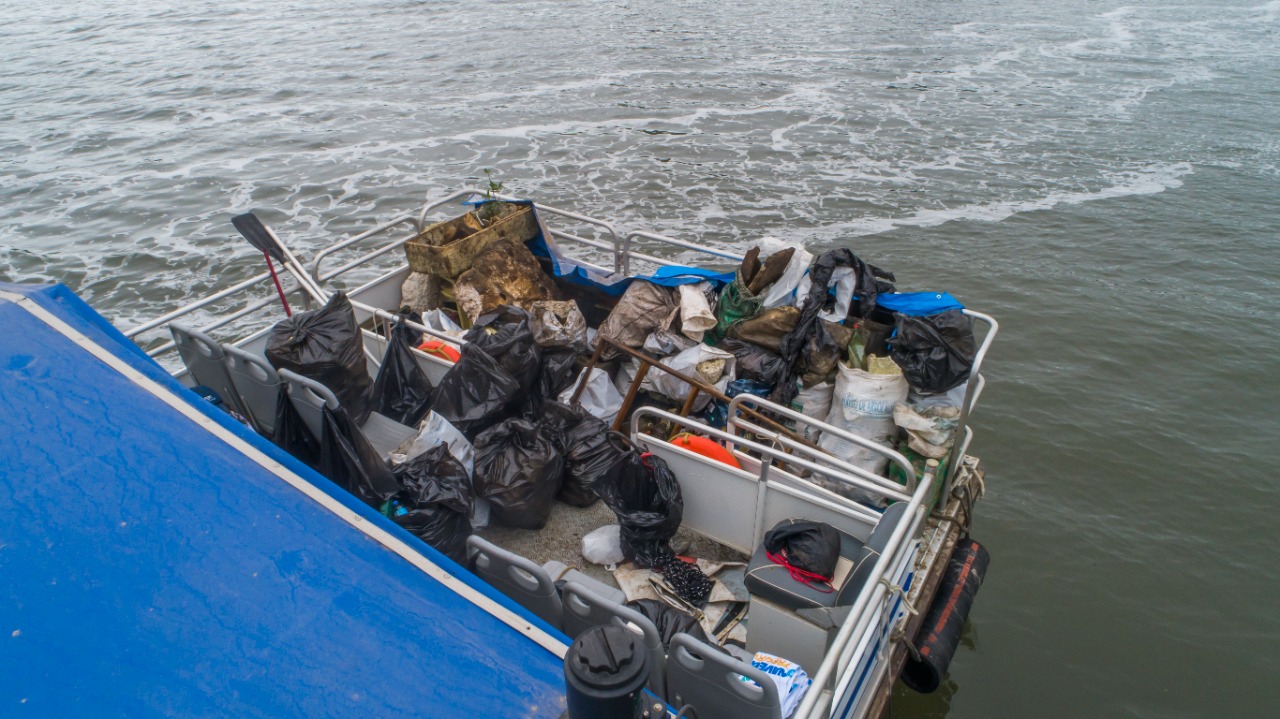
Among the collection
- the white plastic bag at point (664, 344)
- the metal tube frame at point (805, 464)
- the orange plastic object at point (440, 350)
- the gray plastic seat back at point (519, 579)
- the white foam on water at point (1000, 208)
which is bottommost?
the white foam on water at point (1000, 208)

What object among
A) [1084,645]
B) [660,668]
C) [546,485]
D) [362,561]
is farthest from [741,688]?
[1084,645]

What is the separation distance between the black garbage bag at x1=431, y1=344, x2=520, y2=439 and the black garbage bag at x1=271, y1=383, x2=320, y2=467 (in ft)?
2.59

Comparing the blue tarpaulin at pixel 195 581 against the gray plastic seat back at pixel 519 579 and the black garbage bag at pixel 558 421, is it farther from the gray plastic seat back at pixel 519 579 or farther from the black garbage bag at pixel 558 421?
the black garbage bag at pixel 558 421

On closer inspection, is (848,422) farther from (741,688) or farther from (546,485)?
(741,688)

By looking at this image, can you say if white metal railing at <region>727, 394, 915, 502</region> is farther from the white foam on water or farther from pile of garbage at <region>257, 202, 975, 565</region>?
the white foam on water

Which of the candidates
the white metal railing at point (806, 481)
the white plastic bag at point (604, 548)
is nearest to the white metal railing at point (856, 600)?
the white metal railing at point (806, 481)

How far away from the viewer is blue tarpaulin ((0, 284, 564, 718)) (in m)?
1.79

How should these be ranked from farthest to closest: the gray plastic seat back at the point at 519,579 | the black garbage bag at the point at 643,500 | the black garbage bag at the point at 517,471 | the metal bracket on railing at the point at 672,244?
the metal bracket on railing at the point at 672,244 < the black garbage bag at the point at 517,471 < the black garbage bag at the point at 643,500 < the gray plastic seat back at the point at 519,579

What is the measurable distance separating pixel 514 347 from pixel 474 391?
0.35 m

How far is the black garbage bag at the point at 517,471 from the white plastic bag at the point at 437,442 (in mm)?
113

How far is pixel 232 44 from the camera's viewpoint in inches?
962

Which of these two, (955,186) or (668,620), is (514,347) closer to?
(668,620)

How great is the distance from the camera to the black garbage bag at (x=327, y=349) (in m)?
4.30

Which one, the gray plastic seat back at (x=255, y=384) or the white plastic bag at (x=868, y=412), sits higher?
the gray plastic seat back at (x=255, y=384)
